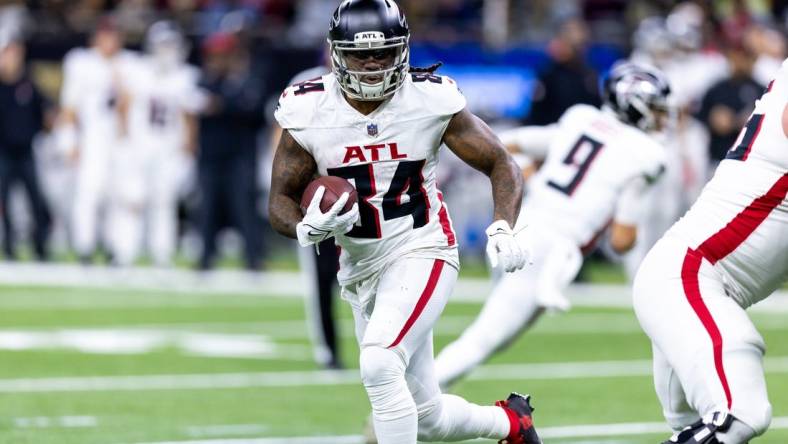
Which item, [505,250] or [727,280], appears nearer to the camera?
[727,280]

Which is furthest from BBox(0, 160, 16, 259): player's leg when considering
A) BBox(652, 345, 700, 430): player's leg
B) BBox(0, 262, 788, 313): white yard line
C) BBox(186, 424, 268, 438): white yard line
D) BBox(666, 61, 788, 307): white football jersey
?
BBox(666, 61, 788, 307): white football jersey

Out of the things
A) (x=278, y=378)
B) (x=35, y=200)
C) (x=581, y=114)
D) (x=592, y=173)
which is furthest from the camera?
(x=35, y=200)

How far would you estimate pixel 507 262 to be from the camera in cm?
518

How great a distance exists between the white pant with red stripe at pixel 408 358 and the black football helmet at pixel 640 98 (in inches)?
102

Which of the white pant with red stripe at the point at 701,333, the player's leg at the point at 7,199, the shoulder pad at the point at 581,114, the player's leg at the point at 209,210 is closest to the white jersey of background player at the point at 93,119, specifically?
the player's leg at the point at 7,199

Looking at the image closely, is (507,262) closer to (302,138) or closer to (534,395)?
(302,138)

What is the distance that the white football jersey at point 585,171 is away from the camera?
7.72m

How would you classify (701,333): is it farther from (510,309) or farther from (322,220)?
(510,309)

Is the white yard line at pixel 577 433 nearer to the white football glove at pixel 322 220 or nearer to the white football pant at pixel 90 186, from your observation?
the white football glove at pixel 322 220

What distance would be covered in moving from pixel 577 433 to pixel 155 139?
915cm

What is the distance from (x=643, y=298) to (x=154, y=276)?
32.7ft

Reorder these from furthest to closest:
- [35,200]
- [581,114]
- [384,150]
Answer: [35,200] → [581,114] → [384,150]

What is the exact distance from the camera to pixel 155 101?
1541 centimetres

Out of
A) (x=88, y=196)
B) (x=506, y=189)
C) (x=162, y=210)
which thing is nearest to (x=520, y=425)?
(x=506, y=189)
